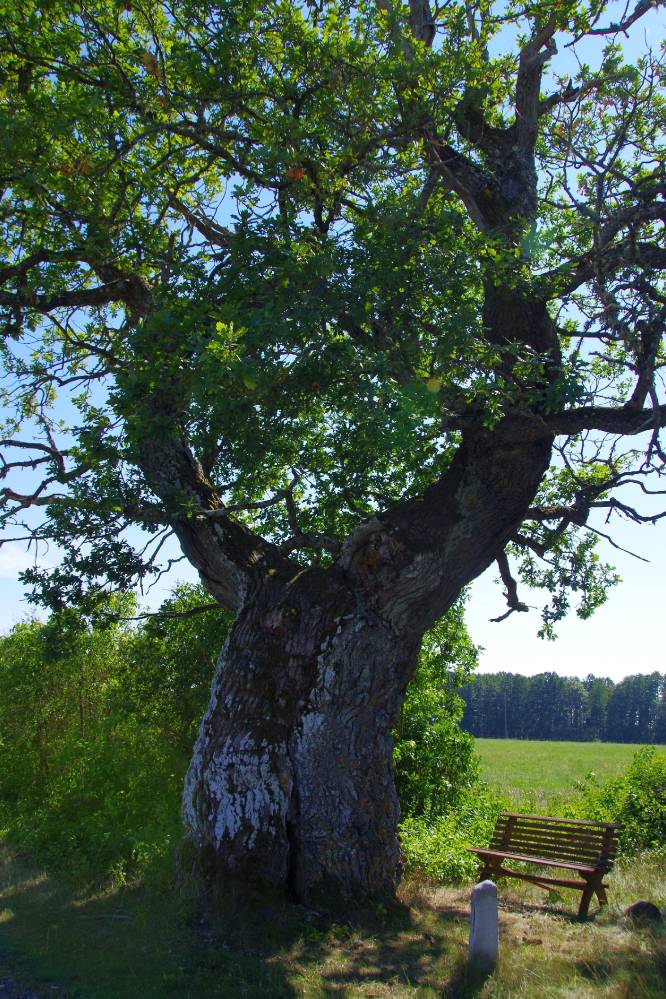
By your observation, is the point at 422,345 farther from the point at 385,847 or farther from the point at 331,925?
the point at 331,925

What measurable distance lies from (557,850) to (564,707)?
3298 inches

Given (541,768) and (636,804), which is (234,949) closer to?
(636,804)

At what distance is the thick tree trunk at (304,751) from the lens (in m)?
7.62

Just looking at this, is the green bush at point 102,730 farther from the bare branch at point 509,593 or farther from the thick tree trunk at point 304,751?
the bare branch at point 509,593

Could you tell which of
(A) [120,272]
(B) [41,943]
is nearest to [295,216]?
(A) [120,272]

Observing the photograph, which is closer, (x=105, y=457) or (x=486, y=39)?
(x=105, y=457)

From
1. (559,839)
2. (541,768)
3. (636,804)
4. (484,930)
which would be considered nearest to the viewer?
(484,930)

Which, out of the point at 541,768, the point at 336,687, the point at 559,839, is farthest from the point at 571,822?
the point at 541,768

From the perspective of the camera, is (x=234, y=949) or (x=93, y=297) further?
(x=93, y=297)

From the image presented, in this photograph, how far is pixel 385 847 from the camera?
26.2ft

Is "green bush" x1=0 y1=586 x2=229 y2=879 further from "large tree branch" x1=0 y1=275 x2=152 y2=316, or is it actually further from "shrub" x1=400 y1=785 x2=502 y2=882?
"large tree branch" x1=0 y1=275 x2=152 y2=316

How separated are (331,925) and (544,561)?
22.3 feet

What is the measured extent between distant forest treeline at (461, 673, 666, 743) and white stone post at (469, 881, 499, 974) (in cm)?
7966

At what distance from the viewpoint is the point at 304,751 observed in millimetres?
7859
